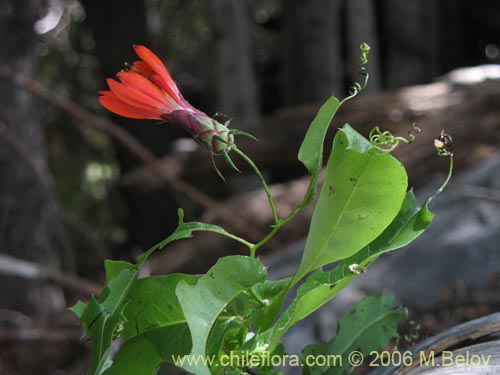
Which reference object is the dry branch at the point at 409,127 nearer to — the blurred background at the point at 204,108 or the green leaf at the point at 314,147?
the blurred background at the point at 204,108

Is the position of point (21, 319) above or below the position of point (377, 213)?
below

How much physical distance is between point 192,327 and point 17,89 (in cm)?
324

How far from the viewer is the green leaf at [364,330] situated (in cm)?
94

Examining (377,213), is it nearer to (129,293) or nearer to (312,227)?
(312,227)

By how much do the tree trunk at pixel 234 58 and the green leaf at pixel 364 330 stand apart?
11.1ft

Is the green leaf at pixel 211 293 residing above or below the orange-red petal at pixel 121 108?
below

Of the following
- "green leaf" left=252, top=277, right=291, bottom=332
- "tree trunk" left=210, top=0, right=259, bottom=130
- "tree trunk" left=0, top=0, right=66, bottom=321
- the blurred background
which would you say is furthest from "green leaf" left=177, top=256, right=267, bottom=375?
"tree trunk" left=210, top=0, right=259, bottom=130

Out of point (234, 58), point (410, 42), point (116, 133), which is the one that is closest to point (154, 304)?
point (116, 133)

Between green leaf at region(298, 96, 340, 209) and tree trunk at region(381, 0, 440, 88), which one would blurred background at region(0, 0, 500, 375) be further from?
green leaf at region(298, 96, 340, 209)

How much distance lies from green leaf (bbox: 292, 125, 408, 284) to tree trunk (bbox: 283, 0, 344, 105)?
3.56 m

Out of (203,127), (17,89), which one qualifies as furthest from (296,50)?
(203,127)

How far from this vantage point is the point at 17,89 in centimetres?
373

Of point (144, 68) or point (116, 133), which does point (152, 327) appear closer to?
point (144, 68)

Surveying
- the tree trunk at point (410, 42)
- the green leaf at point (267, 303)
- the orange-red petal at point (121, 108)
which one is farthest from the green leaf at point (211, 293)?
the tree trunk at point (410, 42)
